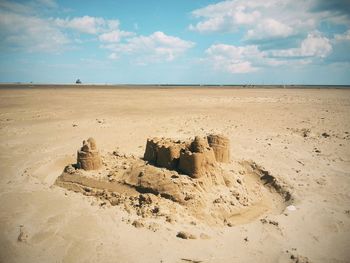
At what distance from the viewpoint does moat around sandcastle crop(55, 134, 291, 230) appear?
4.95 m

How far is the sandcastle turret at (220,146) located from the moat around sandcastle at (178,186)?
0.07ft

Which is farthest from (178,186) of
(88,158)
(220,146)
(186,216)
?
(88,158)

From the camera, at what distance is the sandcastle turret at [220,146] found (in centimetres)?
669

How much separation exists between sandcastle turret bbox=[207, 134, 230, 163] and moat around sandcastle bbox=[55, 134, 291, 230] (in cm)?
2

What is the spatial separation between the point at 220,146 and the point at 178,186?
199cm

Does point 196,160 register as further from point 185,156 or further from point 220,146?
point 220,146

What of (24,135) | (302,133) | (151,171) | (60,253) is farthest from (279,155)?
(24,135)

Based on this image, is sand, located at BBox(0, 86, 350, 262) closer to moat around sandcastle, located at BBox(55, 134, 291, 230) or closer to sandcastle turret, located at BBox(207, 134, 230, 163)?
moat around sandcastle, located at BBox(55, 134, 291, 230)

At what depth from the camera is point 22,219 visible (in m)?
4.95

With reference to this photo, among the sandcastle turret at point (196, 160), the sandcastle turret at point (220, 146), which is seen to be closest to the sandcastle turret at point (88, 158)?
the sandcastle turret at point (196, 160)

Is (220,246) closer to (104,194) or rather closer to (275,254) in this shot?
(275,254)

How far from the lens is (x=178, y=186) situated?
16.8ft

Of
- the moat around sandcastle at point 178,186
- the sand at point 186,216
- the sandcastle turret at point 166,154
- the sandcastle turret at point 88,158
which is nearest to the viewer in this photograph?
the sand at point 186,216

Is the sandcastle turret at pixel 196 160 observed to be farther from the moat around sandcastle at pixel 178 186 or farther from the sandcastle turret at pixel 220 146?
the sandcastle turret at pixel 220 146
